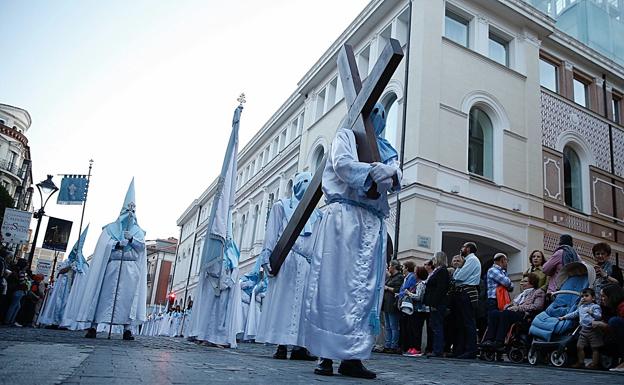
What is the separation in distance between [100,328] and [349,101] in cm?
964

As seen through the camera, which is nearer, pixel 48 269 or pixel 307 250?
pixel 307 250

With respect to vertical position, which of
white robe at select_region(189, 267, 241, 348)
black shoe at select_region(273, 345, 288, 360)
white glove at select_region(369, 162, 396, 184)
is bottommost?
black shoe at select_region(273, 345, 288, 360)

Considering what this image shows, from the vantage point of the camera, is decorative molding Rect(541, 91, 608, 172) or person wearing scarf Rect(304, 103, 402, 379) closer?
person wearing scarf Rect(304, 103, 402, 379)

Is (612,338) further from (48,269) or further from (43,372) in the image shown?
(48,269)

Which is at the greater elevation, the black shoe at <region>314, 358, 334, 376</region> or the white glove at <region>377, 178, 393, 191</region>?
the white glove at <region>377, 178, 393, 191</region>

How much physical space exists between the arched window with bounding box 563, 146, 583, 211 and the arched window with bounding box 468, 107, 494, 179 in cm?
373

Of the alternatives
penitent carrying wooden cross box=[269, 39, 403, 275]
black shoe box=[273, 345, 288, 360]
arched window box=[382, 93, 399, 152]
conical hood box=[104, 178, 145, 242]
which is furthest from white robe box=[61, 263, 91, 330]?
arched window box=[382, 93, 399, 152]

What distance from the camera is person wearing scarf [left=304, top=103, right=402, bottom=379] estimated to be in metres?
3.88

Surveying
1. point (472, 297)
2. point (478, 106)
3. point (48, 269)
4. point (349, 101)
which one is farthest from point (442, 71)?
point (48, 269)

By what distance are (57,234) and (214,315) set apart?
14.6 m

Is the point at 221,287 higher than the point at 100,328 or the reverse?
higher

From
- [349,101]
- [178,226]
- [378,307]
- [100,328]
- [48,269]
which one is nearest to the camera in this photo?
[378,307]

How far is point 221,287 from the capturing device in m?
9.41

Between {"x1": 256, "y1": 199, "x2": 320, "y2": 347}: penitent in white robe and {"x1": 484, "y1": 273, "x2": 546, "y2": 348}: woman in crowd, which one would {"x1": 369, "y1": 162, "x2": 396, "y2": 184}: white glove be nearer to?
{"x1": 256, "y1": 199, "x2": 320, "y2": 347}: penitent in white robe
